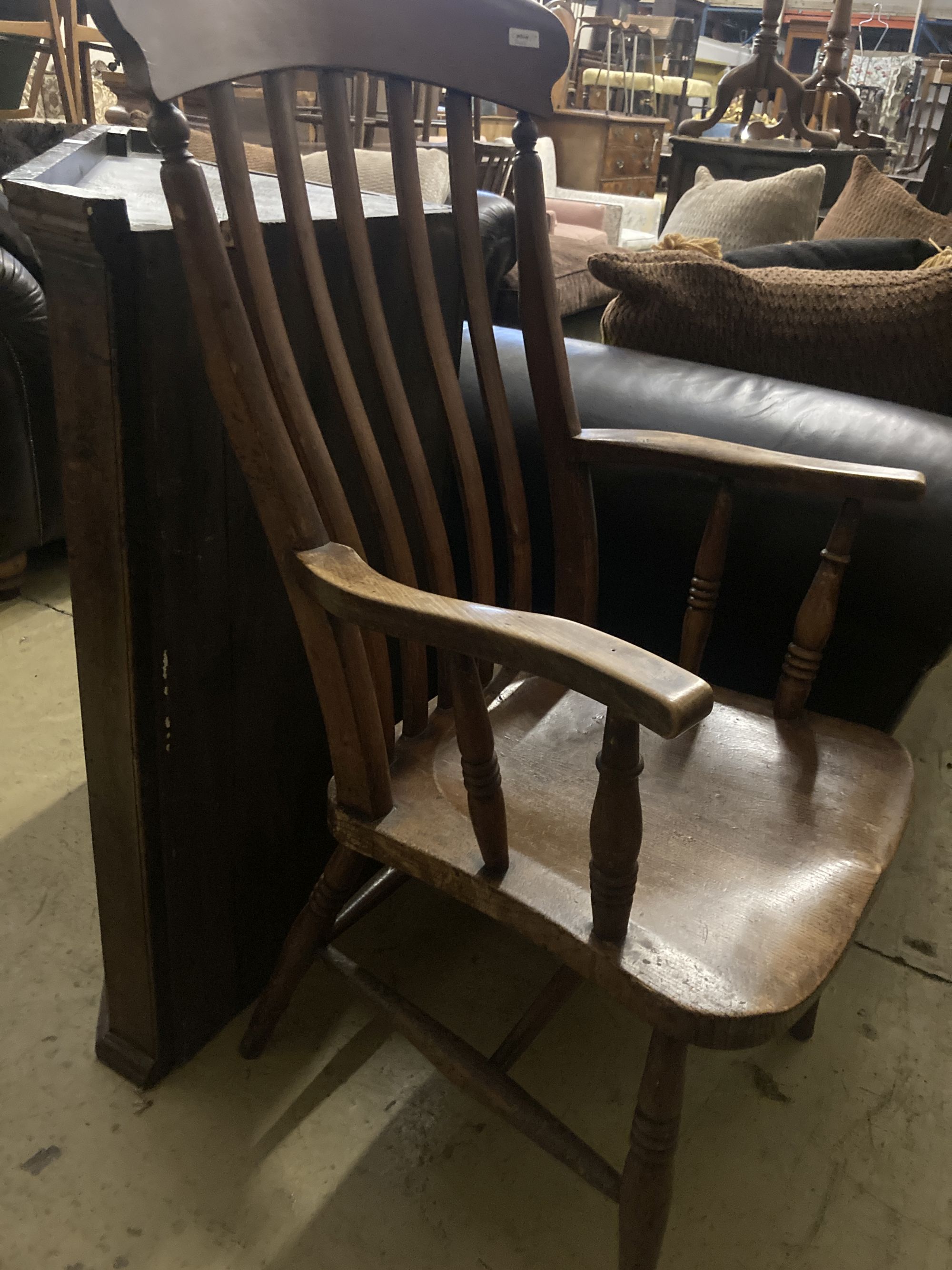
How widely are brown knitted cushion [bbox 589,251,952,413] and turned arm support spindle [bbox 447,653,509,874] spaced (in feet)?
2.45

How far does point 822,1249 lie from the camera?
960mm

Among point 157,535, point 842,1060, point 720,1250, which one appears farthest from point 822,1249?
point 157,535

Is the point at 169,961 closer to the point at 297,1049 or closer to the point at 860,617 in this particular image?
the point at 297,1049

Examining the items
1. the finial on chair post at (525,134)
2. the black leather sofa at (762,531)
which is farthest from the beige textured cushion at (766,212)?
the finial on chair post at (525,134)

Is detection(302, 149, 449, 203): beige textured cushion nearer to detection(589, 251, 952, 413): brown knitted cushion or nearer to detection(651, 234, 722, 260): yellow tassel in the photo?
detection(651, 234, 722, 260): yellow tassel

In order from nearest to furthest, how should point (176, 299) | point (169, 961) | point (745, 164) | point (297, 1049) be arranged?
point (176, 299)
point (169, 961)
point (297, 1049)
point (745, 164)

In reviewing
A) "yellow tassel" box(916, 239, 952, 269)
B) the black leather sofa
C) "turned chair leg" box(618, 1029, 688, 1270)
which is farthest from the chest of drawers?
"turned chair leg" box(618, 1029, 688, 1270)

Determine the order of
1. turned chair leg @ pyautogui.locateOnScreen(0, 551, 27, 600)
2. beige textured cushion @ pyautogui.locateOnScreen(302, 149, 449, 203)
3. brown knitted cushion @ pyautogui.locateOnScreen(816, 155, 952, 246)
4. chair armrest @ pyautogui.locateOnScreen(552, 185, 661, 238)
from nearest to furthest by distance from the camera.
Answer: turned chair leg @ pyautogui.locateOnScreen(0, 551, 27, 600)
brown knitted cushion @ pyautogui.locateOnScreen(816, 155, 952, 246)
beige textured cushion @ pyautogui.locateOnScreen(302, 149, 449, 203)
chair armrest @ pyautogui.locateOnScreen(552, 185, 661, 238)

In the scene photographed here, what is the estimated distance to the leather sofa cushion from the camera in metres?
1.62

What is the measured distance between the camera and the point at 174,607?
2.84ft

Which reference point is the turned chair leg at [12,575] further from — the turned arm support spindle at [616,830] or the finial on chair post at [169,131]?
the turned arm support spindle at [616,830]

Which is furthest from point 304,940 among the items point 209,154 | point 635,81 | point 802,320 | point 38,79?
point 635,81

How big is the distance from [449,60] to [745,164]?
321cm

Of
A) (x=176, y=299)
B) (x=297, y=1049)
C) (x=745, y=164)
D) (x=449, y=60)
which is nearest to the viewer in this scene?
(x=176, y=299)
